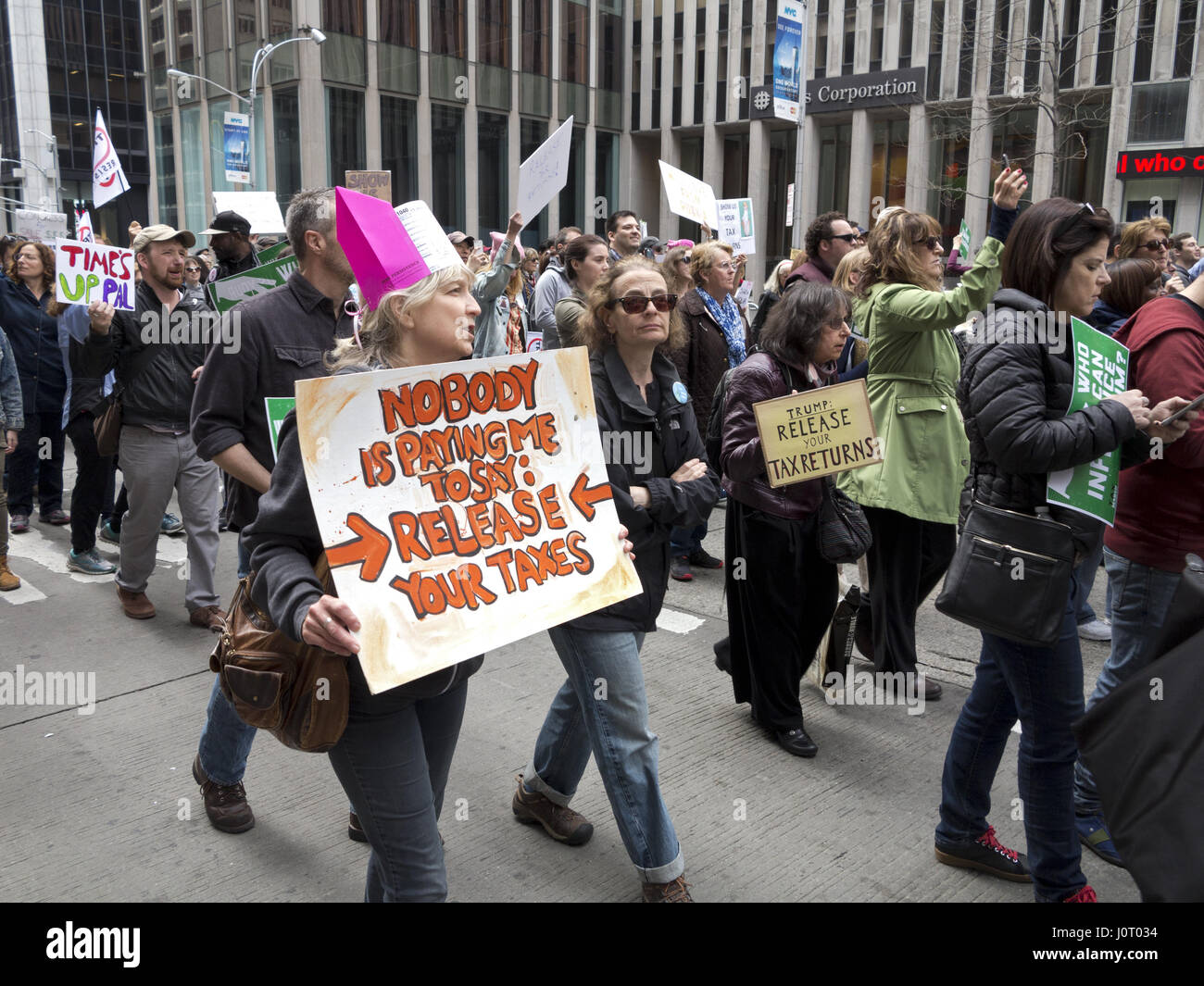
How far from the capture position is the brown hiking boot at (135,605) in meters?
5.77

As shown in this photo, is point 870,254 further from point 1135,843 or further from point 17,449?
point 17,449

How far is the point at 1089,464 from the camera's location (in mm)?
2869

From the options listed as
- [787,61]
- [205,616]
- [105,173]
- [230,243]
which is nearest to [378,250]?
[205,616]

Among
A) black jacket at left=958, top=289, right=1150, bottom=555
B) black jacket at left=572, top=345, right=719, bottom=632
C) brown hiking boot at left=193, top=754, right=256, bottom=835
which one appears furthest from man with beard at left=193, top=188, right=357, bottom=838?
black jacket at left=958, top=289, right=1150, bottom=555

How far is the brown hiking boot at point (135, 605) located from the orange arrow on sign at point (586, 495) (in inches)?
164

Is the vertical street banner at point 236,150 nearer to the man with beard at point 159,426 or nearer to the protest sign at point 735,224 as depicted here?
the protest sign at point 735,224

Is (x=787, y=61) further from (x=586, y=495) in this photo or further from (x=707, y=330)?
(x=586, y=495)

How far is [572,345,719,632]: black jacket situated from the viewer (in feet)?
9.59

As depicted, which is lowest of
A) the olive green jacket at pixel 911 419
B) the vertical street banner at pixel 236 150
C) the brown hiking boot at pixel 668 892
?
the brown hiking boot at pixel 668 892

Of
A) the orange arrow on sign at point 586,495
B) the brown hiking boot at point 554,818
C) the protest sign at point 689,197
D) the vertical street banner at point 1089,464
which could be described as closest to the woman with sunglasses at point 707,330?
the protest sign at point 689,197

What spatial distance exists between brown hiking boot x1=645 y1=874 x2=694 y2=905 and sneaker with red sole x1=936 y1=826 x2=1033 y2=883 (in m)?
0.94

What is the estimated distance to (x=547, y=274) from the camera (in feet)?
26.5

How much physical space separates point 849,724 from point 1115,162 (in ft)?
105

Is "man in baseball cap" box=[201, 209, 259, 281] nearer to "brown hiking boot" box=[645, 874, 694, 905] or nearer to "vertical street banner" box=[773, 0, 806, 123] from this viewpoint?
"brown hiking boot" box=[645, 874, 694, 905]
